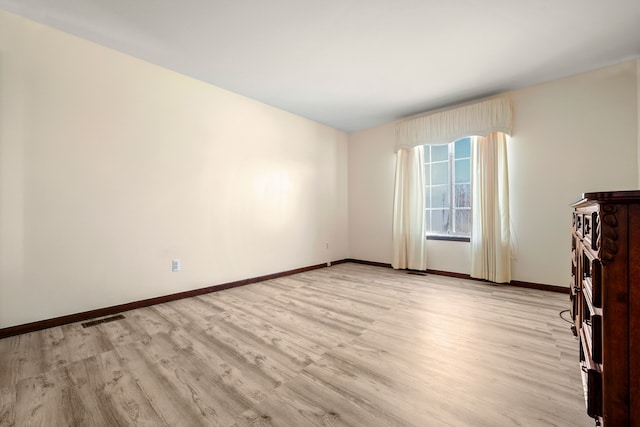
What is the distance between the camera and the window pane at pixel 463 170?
12.8ft

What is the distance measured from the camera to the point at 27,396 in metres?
1.40

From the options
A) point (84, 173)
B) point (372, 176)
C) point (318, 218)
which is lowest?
point (318, 218)

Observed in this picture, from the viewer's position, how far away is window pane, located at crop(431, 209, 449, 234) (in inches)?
163

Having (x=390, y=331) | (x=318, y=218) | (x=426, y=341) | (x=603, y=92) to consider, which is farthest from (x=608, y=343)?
(x=318, y=218)

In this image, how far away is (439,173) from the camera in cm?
421

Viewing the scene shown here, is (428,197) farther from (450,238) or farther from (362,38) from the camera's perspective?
(362,38)

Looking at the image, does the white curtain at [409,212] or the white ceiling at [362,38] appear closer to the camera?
the white ceiling at [362,38]

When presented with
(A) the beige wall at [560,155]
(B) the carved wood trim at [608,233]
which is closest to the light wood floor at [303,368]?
(A) the beige wall at [560,155]

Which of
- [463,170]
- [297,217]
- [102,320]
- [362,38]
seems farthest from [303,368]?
[463,170]

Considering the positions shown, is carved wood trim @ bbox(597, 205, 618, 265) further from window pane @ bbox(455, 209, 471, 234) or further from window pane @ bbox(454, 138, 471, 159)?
window pane @ bbox(454, 138, 471, 159)

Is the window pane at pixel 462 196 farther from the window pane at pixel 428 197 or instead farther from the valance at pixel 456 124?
the valance at pixel 456 124

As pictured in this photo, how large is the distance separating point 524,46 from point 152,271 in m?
4.34

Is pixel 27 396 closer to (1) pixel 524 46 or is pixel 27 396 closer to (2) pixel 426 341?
(2) pixel 426 341

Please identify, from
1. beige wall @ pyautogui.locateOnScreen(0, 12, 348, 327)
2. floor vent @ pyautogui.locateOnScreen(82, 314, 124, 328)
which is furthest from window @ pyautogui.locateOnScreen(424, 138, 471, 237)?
floor vent @ pyautogui.locateOnScreen(82, 314, 124, 328)
